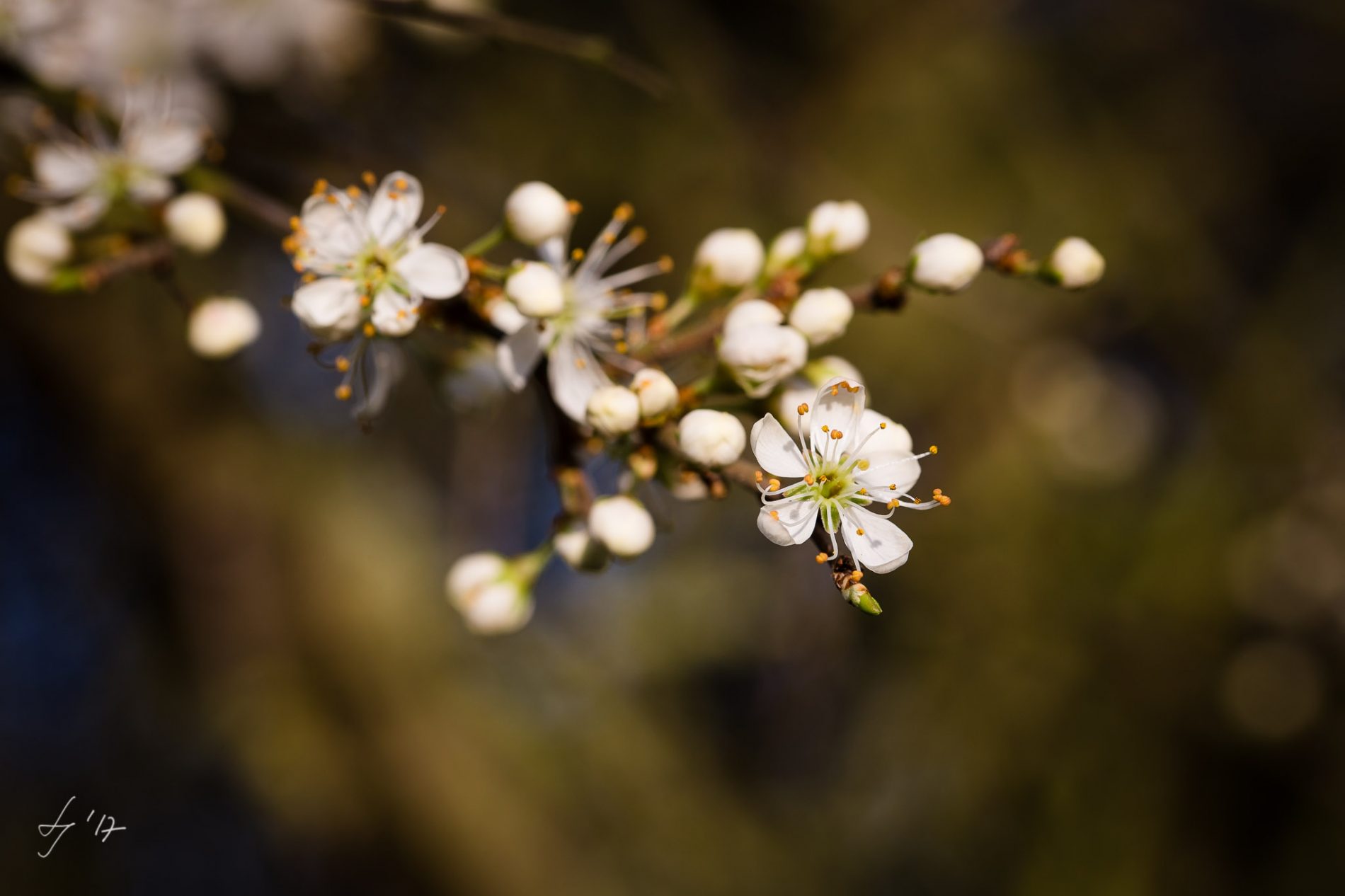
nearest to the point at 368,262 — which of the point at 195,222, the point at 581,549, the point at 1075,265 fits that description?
the point at 195,222

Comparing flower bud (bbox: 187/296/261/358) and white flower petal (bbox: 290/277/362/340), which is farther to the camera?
flower bud (bbox: 187/296/261/358)

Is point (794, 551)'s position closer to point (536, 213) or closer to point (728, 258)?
point (728, 258)

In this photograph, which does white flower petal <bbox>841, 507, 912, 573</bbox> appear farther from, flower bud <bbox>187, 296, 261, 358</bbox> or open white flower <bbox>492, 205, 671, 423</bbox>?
flower bud <bbox>187, 296, 261, 358</bbox>

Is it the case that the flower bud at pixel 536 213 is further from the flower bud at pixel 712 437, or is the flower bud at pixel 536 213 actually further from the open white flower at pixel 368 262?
the flower bud at pixel 712 437

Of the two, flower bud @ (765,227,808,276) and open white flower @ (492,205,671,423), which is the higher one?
flower bud @ (765,227,808,276)

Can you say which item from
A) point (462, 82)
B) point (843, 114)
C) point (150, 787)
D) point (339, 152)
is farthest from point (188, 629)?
point (843, 114)

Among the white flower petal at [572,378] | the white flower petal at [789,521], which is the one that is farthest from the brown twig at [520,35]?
the white flower petal at [789,521]


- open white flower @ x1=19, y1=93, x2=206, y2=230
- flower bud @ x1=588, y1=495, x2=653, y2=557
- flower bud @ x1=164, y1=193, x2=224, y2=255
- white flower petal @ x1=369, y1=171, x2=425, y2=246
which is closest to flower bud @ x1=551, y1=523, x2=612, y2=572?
flower bud @ x1=588, y1=495, x2=653, y2=557
